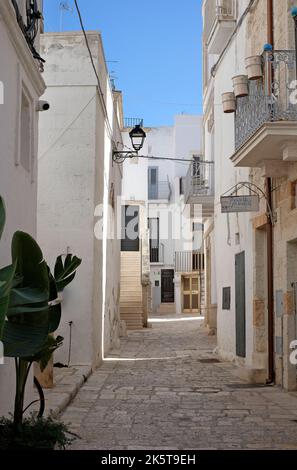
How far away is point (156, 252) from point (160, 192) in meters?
4.08

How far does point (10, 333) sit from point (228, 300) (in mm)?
10905

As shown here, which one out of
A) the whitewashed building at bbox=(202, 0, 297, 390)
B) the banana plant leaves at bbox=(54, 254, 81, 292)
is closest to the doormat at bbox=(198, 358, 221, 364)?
the whitewashed building at bbox=(202, 0, 297, 390)

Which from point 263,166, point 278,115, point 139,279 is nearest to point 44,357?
point 278,115

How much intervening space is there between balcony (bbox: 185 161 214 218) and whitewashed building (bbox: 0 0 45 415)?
11673 millimetres

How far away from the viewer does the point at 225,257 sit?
16172 mm

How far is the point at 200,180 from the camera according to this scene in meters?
20.0

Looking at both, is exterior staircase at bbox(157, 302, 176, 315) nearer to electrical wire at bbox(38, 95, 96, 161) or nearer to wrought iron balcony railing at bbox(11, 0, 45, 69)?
electrical wire at bbox(38, 95, 96, 161)

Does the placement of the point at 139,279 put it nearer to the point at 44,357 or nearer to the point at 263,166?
the point at 263,166

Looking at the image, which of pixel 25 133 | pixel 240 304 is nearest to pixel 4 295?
pixel 25 133

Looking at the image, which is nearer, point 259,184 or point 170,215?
point 259,184

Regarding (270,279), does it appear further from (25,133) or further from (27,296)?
(27,296)

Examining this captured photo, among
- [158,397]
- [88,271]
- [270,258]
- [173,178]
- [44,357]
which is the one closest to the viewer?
[44,357]

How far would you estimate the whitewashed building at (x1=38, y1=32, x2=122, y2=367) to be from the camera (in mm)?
13141

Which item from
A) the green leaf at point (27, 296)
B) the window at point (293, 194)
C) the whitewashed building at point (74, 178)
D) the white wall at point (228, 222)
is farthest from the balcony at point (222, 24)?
the green leaf at point (27, 296)
